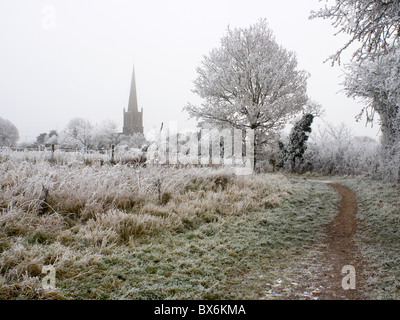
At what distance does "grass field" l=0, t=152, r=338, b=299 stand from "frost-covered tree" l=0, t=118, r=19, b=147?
35.4m

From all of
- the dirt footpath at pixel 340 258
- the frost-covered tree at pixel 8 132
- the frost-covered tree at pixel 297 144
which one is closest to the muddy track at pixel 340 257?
the dirt footpath at pixel 340 258

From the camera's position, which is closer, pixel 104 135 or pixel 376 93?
pixel 376 93

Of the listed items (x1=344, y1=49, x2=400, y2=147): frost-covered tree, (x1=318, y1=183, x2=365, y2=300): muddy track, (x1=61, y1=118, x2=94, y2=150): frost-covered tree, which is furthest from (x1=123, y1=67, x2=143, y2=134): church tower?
(x1=318, y1=183, x2=365, y2=300): muddy track

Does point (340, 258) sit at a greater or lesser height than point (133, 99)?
lesser

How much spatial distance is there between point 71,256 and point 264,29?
1661 centimetres

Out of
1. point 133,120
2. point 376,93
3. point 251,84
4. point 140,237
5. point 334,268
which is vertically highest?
point 133,120

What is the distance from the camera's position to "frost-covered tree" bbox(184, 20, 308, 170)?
15.0 meters

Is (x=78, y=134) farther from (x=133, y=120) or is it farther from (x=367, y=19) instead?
(x=133, y=120)

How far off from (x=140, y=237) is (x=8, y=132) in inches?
1713

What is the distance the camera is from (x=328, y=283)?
3.94 metres

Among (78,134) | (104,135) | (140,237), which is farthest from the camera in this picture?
(104,135)

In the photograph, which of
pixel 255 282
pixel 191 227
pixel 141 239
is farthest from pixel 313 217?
Answer: pixel 141 239

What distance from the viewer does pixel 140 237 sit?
16.3ft

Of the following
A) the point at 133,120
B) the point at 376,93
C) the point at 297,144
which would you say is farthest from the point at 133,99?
the point at 376,93
